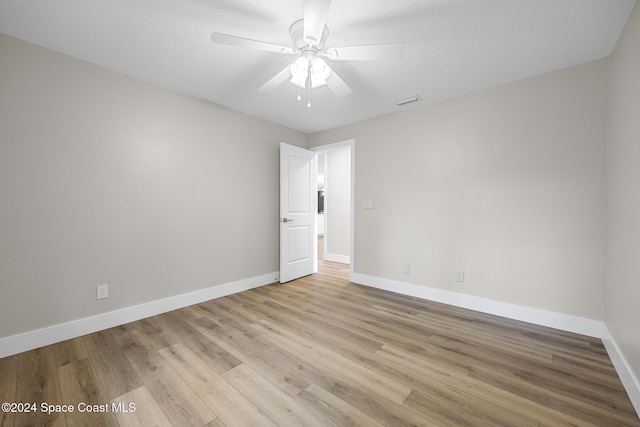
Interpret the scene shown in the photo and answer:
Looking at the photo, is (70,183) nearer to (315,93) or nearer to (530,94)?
(315,93)

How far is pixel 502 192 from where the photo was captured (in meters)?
2.64

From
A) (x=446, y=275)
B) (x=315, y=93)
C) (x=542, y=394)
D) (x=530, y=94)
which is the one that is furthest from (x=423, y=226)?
(x=315, y=93)

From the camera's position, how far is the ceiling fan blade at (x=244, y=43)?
152cm

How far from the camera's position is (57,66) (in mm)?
2088

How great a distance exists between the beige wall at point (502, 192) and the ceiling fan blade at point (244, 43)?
2166mm

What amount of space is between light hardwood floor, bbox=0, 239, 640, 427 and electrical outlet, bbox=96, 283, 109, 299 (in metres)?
0.33

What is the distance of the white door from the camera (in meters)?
3.77

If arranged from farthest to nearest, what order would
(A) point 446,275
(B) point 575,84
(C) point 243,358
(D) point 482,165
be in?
(A) point 446,275 < (D) point 482,165 < (B) point 575,84 < (C) point 243,358

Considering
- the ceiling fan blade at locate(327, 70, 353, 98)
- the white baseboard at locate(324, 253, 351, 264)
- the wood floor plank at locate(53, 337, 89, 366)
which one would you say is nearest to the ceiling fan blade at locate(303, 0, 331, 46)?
the ceiling fan blade at locate(327, 70, 353, 98)

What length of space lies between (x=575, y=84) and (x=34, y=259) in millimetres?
4932

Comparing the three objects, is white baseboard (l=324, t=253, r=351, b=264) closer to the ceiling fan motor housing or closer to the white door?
the white door

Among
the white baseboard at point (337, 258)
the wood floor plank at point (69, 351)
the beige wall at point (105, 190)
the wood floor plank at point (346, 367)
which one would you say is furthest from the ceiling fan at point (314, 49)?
the white baseboard at point (337, 258)

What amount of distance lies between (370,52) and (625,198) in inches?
79.7

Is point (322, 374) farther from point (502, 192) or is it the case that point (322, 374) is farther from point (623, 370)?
point (502, 192)
